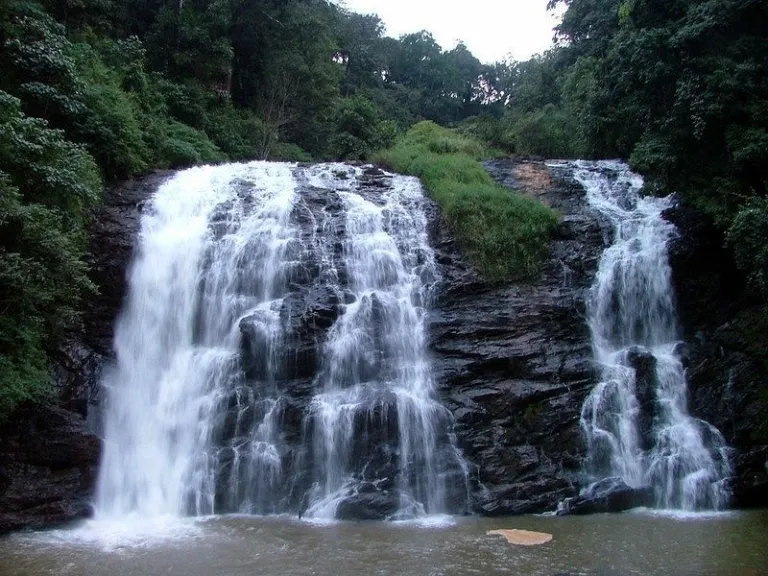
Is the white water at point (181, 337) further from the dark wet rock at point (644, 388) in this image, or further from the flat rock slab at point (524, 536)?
the dark wet rock at point (644, 388)

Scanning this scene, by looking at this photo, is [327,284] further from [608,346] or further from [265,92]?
[265,92]

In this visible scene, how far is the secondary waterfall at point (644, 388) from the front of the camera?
1079 centimetres

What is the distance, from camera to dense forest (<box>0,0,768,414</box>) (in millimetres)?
10953

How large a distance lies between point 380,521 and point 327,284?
17.0ft

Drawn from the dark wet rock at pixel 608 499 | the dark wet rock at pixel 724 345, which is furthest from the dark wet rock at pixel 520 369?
the dark wet rock at pixel 724 345

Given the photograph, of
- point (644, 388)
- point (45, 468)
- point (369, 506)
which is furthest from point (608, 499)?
point (45, 468)

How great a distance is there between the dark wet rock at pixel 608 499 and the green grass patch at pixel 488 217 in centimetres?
475

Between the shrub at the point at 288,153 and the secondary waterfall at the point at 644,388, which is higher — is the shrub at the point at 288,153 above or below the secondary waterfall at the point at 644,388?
above

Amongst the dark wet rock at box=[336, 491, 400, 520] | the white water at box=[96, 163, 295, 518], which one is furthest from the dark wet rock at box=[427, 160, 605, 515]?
the white water at box=[96, 163, 295, 518]

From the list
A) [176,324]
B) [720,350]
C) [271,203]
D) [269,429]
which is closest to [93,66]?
[271,203]

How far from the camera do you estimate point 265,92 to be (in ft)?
92.7

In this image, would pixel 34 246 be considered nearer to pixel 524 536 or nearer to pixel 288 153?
pixel 524 536

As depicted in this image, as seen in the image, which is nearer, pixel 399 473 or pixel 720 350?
pixel 399 473

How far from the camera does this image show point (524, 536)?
8.50 meters
